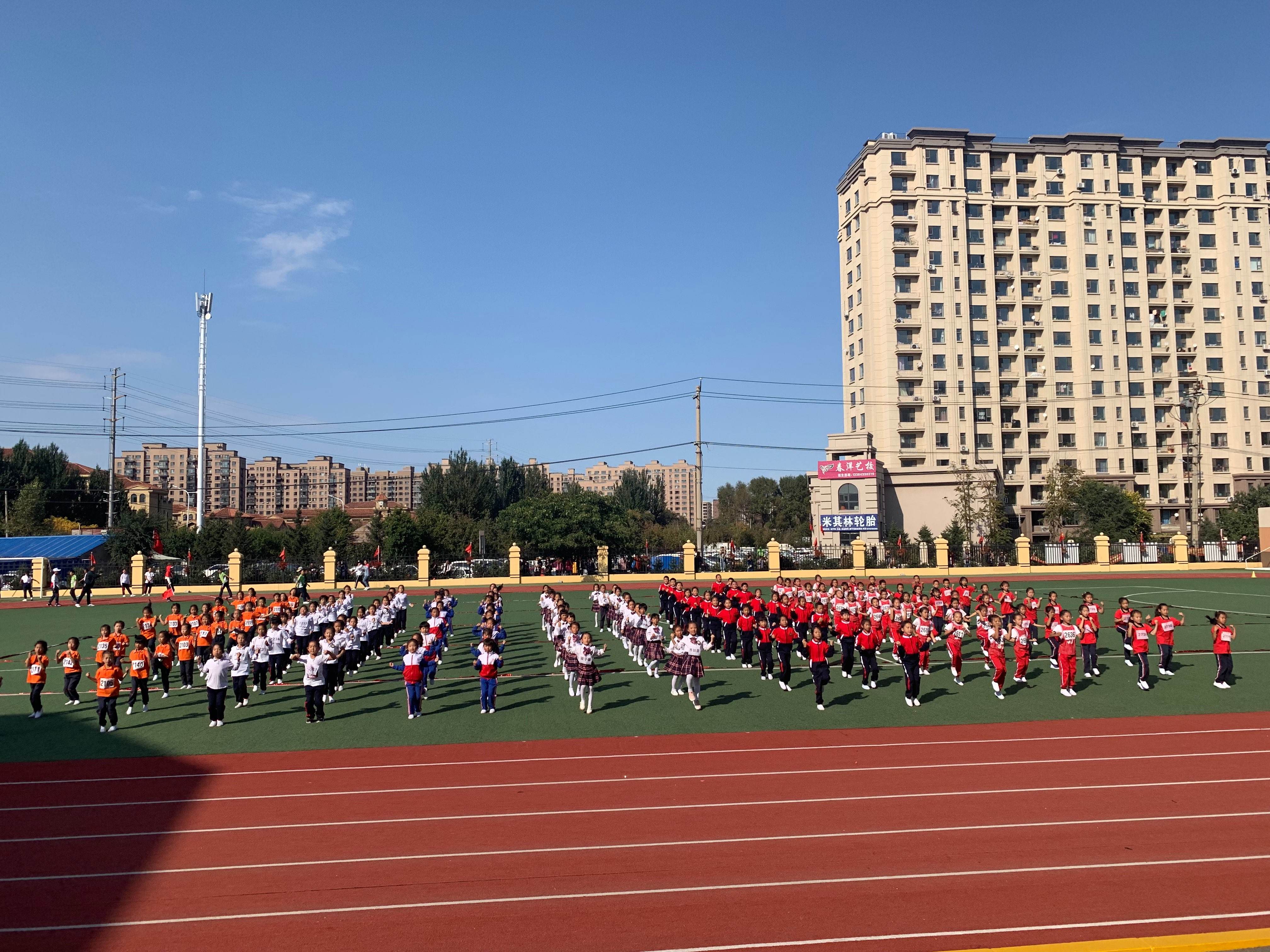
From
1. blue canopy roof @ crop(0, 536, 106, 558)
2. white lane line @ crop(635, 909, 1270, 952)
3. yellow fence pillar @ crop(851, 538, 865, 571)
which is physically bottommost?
white lane line @ crop(635, 909, 1270, 952)

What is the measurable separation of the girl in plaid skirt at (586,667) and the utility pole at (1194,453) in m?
56.1

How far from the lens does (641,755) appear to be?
12.6m

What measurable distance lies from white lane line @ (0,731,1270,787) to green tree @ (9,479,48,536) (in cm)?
6456

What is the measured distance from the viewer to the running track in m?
7.29

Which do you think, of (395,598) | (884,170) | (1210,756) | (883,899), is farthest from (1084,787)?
(884,170)

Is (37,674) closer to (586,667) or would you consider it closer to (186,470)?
(586,667)

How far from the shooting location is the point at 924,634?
16.0 metres

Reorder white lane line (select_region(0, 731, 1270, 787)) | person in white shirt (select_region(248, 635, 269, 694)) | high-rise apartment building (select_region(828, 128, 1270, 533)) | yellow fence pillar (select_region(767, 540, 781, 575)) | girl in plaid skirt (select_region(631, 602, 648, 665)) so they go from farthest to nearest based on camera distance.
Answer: high-rise apartment building (select_region(828, 128, 1270, 533)), yellow fence pillar (select_region(767, 540, 781, 575)), girl in plaid skirt (select_region(631, 602, 648, 665)), person in white shirt (select_region(248, 635, 269, 694)), white lane line (select_region(0, 731, 1270, 787))

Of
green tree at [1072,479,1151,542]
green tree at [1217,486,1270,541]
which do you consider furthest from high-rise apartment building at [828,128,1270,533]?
green tree at [1217,486,1270,541]

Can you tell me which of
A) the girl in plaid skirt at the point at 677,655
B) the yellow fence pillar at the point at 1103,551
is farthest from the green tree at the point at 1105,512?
the girl in plaid skirt at the point at 677,655

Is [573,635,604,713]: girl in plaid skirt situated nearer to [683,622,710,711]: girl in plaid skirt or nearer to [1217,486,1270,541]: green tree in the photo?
[683,622,710,711]: girl in plaid skirt

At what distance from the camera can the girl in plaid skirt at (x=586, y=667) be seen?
49.4ft

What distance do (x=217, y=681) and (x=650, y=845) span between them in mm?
9012

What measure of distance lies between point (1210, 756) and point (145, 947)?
516 inches
